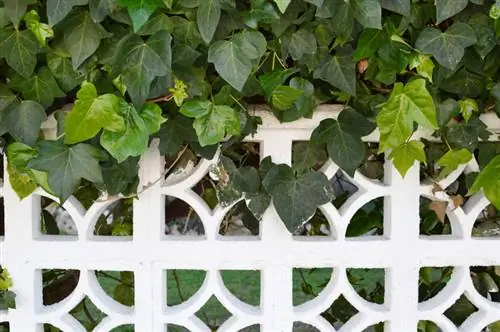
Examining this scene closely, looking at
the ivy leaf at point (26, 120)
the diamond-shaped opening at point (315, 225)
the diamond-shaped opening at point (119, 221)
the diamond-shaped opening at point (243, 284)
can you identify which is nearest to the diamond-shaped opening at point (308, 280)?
the diamond-shaped opening at point (243, 284)

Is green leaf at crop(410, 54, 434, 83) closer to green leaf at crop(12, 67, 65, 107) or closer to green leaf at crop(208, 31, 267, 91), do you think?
green leaf at crop(208, 31, 267, 91)

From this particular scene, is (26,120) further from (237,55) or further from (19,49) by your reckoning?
(237,55)

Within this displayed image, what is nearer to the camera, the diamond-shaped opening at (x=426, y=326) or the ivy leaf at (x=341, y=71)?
the ivy leaf at (x=341, y=71)

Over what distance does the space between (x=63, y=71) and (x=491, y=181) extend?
2.84ft

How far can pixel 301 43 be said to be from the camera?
1.36 metres

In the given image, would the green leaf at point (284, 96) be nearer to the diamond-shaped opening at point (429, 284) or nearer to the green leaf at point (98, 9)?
A: the green leaf at point (98, 9)

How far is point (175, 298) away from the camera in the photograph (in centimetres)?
372

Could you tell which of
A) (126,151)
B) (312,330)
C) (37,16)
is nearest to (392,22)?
(126,151)

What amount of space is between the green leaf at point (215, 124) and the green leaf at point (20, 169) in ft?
1.05

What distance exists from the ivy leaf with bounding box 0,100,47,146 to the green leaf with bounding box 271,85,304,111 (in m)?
0.44

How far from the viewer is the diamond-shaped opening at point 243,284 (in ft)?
13.1

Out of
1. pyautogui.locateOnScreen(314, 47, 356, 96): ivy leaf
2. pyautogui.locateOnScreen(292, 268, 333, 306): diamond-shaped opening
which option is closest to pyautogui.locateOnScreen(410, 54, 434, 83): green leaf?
pyautogui.locateOnScreen(314, 47, 356, 96): ivy leaf

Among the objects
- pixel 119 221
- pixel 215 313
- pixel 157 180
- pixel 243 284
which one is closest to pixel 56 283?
pixel 119 221

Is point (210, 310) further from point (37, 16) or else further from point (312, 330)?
point (37, 16)
